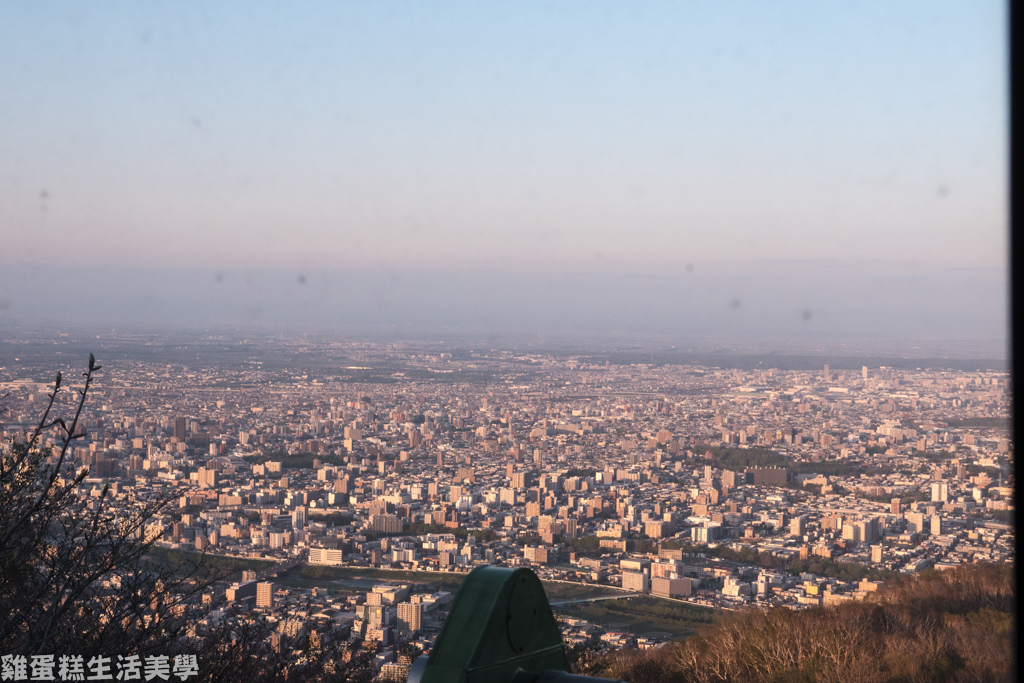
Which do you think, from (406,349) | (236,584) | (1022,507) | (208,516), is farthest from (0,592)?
(406,349)

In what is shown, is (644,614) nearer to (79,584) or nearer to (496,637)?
(79,584)

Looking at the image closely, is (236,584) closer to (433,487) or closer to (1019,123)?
(433,487)

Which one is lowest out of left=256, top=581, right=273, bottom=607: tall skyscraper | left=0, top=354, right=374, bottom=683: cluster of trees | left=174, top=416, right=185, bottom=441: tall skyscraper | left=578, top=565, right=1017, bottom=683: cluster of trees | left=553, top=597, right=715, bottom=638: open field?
left=553, top=597, right=715, bottom=638: open field

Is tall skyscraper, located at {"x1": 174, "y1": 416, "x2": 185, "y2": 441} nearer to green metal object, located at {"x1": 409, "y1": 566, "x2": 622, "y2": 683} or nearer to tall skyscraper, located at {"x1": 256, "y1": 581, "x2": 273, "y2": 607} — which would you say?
tall skyscraper, located at {"x1": 256, "y1": 581, "x2": 273, "y2": 607}

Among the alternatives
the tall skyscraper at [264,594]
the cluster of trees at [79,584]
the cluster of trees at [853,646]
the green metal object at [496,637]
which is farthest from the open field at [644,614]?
the green metal object at [496,637]

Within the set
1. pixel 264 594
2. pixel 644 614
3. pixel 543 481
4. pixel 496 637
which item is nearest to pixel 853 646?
pixel 644 614

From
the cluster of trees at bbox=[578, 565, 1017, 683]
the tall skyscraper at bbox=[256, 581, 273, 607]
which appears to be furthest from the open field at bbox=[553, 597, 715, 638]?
the tall skyscraper at bbox=[256, 581, 273, 607]

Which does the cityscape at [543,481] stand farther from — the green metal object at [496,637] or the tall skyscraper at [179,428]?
the green metal object at [496,637]
